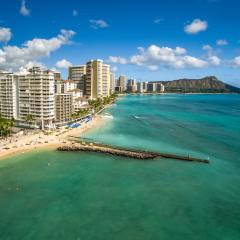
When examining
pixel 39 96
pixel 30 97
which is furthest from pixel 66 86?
pixel 39 96

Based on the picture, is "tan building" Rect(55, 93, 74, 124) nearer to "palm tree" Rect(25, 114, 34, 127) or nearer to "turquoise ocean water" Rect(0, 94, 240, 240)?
"palm tree" Rect(25, 114, 34, 127)

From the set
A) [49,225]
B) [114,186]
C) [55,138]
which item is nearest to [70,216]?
[49,225]

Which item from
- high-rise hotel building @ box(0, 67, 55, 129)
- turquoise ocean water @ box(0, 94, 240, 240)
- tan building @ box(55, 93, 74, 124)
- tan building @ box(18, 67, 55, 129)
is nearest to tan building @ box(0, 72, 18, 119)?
high-rise hotel building @ box(0, 67, 55, 129)

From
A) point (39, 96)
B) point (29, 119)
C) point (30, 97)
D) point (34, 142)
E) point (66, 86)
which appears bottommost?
point (34, 142)

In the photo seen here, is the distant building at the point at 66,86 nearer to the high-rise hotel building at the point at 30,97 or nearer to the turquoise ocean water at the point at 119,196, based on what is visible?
the high-rise hotel building at the point at 30,97

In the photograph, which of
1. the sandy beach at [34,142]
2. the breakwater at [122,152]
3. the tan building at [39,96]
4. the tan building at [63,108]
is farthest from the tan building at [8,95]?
the breakwater at [122,152]

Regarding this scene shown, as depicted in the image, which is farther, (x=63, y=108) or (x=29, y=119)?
(x=63, y=108)

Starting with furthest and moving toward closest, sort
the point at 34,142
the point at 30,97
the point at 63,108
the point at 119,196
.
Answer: the point at 63,108
the point at 30,97
the point at 34,142
the point at 119,196

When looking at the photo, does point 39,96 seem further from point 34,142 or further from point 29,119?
point 34,142
